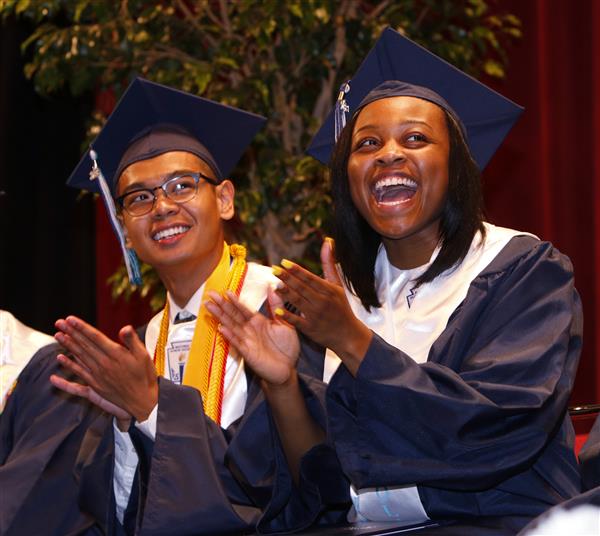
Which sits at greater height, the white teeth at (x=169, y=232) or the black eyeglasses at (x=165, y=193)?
the black eyeglasses at (x=165, y=193)

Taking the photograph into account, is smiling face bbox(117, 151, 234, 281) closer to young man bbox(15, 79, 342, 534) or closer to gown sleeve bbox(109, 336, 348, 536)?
young man bbox(15, 79, 342, 534)

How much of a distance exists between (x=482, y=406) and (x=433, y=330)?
0.42m

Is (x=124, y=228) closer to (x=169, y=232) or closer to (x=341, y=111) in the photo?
(x=169, y=232)

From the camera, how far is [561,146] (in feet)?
14.9

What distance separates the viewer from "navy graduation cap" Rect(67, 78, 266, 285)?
3092mm

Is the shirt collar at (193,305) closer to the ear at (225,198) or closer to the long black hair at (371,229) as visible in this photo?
the ear at (225,198)

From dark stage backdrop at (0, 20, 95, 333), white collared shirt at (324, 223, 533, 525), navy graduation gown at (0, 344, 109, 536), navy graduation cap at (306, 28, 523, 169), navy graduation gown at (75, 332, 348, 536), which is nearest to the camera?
white collared shirt at (324, 223, 533, 525)

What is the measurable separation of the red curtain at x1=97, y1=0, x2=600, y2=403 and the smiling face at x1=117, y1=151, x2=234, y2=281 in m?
1.98

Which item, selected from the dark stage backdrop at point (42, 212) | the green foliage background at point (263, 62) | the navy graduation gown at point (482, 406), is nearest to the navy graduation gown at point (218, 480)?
the navy graduation gown at point (482, 406)

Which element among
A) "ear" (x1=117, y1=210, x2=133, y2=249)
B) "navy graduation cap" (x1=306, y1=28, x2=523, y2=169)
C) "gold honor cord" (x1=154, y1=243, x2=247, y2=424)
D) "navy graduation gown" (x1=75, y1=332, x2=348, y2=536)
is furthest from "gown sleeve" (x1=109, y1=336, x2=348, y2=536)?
"navy graduation cap" (x1=306, y1=28, x2=523, y2=169)

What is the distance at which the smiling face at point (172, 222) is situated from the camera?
9.82ft

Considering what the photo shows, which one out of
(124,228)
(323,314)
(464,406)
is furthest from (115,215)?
(464,406)

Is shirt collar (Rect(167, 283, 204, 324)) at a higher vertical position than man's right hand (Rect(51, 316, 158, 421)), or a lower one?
higher

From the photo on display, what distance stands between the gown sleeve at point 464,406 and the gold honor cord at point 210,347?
0.76 metres
